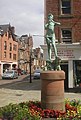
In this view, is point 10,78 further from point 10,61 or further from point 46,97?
point 46,97

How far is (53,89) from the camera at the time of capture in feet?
37.6

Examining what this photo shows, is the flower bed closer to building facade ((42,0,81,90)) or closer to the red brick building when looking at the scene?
building facade ((42,0,81,90))

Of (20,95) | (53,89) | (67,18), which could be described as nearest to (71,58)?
(67,18)

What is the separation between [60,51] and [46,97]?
1320 centimetres

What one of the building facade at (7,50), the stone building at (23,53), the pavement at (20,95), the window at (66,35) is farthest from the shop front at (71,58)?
the stone building at (23,53)

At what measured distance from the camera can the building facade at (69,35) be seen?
964 inches

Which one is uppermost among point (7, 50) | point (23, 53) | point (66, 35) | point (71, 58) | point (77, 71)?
point (23, 53)

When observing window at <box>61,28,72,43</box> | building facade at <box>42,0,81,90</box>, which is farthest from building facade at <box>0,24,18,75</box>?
building facade at <box>42,0,81,90</box>

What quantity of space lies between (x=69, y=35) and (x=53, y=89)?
14.5 m

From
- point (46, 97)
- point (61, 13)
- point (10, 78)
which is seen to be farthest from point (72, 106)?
point (10, 78)

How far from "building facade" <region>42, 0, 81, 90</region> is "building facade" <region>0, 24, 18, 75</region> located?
39926 millimetres

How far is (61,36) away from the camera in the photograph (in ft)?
82.8

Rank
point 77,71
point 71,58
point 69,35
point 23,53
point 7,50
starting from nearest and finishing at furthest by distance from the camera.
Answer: point 71,58 → point 77,71 → point 69,35 → point 7,50 → point 23,53

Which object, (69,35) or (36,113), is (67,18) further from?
(36,113)
